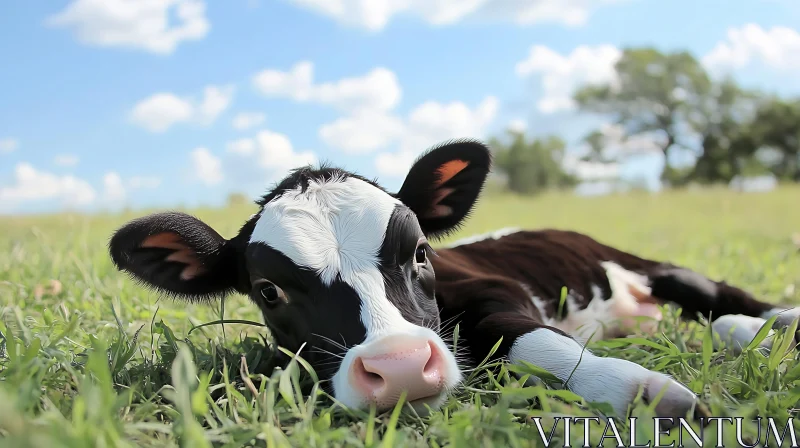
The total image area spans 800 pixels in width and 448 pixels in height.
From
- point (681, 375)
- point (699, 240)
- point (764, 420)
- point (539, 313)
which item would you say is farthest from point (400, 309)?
point (699, 240)

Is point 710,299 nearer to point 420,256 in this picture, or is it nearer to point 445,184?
point 445,184

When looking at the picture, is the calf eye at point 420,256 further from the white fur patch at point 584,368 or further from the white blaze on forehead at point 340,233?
the white fur patch at point 584,368

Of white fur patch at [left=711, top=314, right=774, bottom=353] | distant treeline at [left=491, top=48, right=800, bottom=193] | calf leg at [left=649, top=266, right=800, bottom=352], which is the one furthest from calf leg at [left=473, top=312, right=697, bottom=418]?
distant treeline at [left=491, top=48, right=800, bottom=193]

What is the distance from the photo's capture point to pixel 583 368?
190 centimetres

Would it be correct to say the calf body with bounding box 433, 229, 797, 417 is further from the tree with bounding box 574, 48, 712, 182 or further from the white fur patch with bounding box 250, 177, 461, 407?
the tree with bounding box 574, 48, 712, 182

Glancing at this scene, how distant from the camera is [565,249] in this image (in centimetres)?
370

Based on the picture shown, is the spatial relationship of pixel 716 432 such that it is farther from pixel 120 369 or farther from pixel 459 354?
pixel 120 369

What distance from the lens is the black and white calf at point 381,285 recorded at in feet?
5.64

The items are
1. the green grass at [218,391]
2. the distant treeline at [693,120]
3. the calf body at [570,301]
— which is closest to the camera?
the green grass at [218,391]

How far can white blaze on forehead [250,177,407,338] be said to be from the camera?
1949mm

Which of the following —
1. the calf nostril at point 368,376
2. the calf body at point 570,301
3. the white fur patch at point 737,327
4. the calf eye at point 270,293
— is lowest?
the white fur patch at point 737,327

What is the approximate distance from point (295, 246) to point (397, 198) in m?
0.63

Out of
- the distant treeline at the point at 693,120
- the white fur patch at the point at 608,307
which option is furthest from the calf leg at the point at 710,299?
the distant treeline at the point at 693,120

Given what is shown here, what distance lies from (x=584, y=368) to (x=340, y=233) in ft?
3.00
